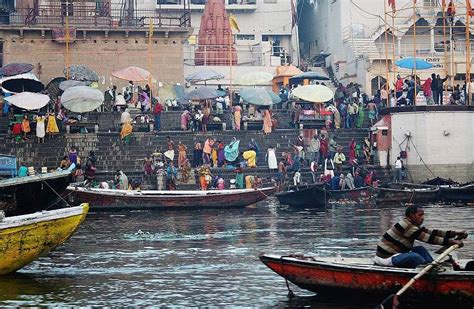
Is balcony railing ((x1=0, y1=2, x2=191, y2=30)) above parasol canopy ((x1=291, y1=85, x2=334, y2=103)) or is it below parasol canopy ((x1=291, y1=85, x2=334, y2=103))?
above

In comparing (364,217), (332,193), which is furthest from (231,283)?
(332,193)

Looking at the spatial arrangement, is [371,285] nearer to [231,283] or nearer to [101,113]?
[231,283]

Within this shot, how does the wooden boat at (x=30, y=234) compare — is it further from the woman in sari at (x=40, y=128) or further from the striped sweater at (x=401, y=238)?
the woman in sari at (x=40, y=128)

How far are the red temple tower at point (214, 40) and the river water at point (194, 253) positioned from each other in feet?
66.8

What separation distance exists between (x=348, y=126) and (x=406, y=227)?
2789 centimetres

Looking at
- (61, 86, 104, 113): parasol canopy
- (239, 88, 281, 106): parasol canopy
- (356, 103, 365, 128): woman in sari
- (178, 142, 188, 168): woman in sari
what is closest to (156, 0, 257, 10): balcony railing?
(239, 88, 281, 106): parasol canopy

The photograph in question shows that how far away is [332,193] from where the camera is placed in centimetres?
3738

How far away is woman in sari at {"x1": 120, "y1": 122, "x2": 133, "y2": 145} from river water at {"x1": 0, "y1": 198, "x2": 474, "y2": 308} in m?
6.81

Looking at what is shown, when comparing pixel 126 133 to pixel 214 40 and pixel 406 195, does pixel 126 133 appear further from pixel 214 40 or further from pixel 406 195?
pixel 214 40

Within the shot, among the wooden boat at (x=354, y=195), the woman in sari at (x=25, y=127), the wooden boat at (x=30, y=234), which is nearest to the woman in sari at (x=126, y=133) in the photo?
the woman in sari at (x=25, y=127)

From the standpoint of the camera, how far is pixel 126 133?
4153cm

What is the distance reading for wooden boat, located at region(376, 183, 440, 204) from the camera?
36.5m

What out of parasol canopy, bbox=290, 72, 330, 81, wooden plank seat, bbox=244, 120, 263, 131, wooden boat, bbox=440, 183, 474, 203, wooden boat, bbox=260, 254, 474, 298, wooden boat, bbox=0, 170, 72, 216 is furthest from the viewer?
parasol canopy, bbox=290, 72, 330, 81

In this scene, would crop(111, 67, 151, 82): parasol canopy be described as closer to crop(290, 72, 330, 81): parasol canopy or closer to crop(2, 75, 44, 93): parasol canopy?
crop(2, 75, 44, 93): parasol canopy
